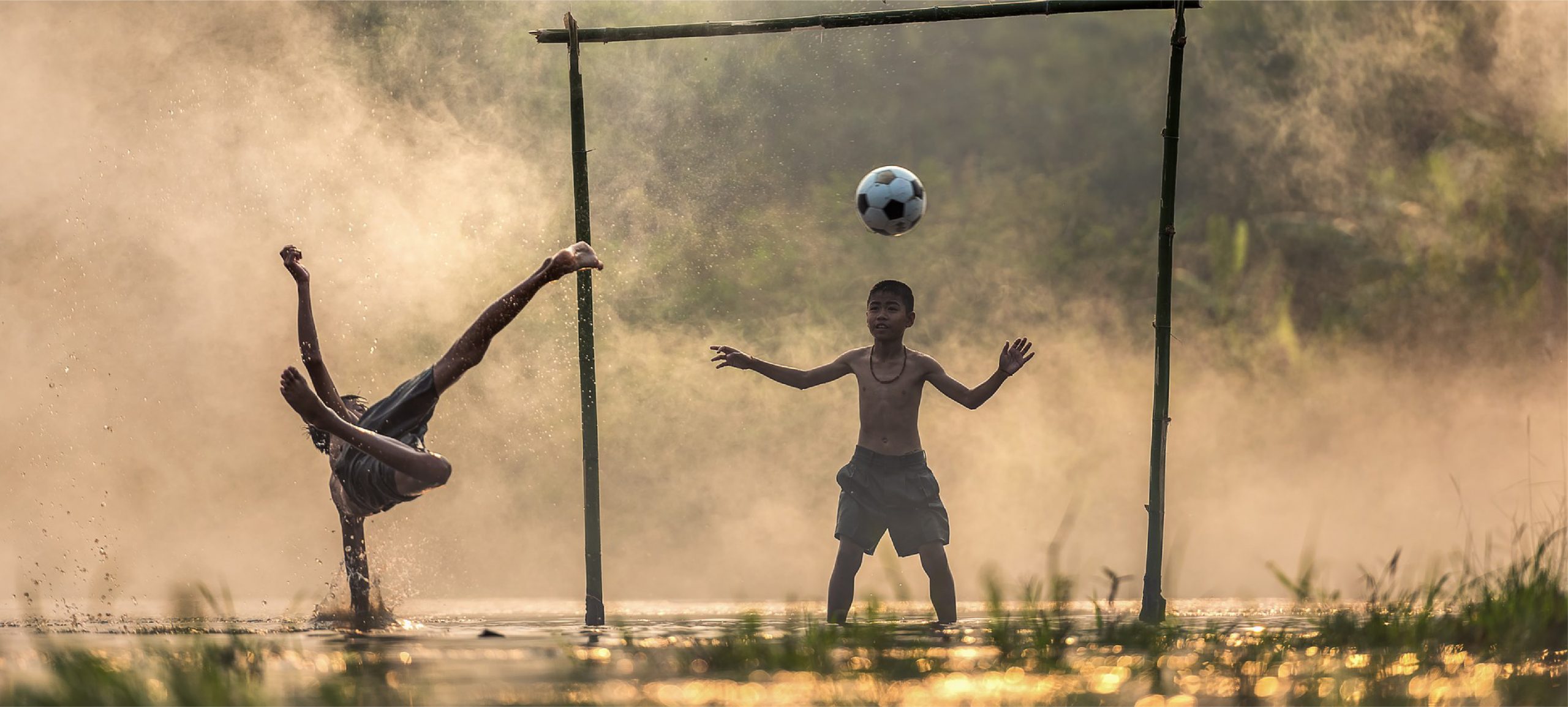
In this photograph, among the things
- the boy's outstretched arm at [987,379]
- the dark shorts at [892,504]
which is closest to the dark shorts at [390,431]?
the dark shorts at [892,504]

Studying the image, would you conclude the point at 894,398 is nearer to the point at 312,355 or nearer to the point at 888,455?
the point at 888,455

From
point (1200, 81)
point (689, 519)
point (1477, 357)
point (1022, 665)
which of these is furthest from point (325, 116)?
point (1477, 357)

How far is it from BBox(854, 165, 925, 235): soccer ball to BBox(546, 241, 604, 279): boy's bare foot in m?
1.65

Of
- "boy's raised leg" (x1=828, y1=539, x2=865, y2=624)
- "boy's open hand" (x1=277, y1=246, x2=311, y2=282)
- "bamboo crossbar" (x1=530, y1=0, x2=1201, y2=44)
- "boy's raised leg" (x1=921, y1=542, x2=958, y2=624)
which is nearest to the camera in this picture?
"bamboo crossbar" (x1=530, y1=0, x2=1201, y2=44)

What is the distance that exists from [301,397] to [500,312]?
3.66ft

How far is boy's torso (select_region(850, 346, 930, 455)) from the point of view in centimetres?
814

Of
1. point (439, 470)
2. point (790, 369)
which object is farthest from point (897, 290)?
point (439, 470)

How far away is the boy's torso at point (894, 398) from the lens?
26.7 ft

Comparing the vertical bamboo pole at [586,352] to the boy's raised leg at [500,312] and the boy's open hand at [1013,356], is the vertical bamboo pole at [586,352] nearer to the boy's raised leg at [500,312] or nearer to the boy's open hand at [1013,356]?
the boy's raised leg at [500,312]

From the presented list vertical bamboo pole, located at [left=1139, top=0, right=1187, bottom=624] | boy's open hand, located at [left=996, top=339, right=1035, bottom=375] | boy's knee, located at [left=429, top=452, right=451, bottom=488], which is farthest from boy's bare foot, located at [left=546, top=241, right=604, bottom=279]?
vertical bamboo pole, located at [left=1139, top=0, right=1187, bottom=624]

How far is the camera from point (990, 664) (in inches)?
227

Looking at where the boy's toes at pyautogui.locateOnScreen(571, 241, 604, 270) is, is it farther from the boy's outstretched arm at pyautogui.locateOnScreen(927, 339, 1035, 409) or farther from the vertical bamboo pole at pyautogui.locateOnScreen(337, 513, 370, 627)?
the boy's outstretched arm at pyautogui.locateOnScreen(927, 339, 1035, 409)

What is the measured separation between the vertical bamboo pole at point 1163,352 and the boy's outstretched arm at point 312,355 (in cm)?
415

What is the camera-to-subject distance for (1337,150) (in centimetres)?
2081
